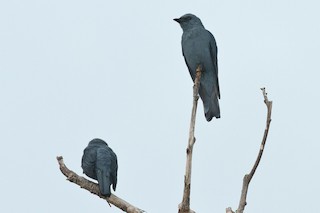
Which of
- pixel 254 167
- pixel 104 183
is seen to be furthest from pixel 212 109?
pixel 254 167

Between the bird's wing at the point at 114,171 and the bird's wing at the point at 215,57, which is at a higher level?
the bird's wing at the point at 215,57

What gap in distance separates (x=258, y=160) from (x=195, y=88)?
1373mm

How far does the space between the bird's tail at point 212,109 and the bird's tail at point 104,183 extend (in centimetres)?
169

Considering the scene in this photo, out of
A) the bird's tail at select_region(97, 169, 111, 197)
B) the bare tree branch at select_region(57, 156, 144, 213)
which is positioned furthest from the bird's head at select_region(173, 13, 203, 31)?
the bare tree branch at select_region(57, 156, 144, 213)

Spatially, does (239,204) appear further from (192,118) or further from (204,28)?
(204,28)

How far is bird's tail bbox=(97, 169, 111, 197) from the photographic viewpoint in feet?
25.3

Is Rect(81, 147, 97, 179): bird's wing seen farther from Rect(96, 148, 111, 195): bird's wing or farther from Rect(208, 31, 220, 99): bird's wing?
Rect(208, 31, 220, 99): bird's wing

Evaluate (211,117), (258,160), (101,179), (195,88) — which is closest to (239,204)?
(258,160)

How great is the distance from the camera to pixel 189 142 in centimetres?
623

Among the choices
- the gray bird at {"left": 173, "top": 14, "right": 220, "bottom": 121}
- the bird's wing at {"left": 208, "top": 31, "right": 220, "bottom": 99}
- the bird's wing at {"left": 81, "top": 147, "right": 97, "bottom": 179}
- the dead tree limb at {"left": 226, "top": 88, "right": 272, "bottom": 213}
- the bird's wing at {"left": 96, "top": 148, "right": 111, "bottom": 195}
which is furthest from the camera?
the bird's wing at {"left": 208, "top": 31, "right": 220, "bottom": 99}

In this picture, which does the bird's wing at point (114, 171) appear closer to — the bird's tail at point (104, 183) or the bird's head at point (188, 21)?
the bird's tail at point (104, 183)

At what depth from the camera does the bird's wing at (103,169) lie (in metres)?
7.87

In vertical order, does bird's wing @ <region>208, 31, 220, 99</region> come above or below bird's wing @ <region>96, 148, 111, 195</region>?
above

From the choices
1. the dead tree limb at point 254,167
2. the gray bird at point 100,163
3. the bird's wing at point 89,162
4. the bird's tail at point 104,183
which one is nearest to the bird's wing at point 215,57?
the gray bird at point 100,163
